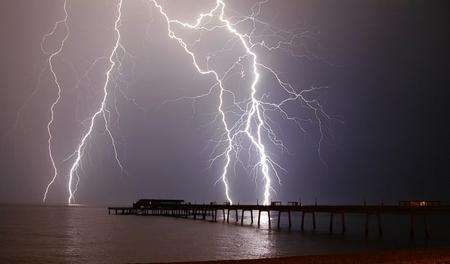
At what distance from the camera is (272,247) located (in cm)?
2688

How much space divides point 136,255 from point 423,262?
42.3ft

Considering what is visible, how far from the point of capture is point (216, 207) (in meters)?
61.2

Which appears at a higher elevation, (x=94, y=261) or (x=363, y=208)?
(x=363, y=208)

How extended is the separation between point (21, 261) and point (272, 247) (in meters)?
13.2

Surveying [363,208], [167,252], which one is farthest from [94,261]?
[363,208]

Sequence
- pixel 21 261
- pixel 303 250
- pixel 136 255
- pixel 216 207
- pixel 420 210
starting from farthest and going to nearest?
pixel 216 207 < pixel 420 210 < pixel 303 250 < pixel 136 255 < pixel 21 261

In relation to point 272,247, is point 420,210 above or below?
above

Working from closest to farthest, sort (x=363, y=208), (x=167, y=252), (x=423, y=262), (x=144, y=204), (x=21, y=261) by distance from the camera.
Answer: (x=423, y=262)
(x=21, y=261)
(x=167, y=252)
(x=363, y=208)
(x=144, y=204)

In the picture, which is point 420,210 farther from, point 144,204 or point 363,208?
point 144,204

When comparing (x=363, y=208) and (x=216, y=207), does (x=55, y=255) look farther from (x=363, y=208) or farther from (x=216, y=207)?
(x=216, y=207)

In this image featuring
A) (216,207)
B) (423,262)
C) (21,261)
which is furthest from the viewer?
(216,207)

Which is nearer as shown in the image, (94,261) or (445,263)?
(445,263)

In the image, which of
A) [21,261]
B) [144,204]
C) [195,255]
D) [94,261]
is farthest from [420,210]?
[144,204]

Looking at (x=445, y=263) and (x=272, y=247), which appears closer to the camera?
(x=445, y=263)
